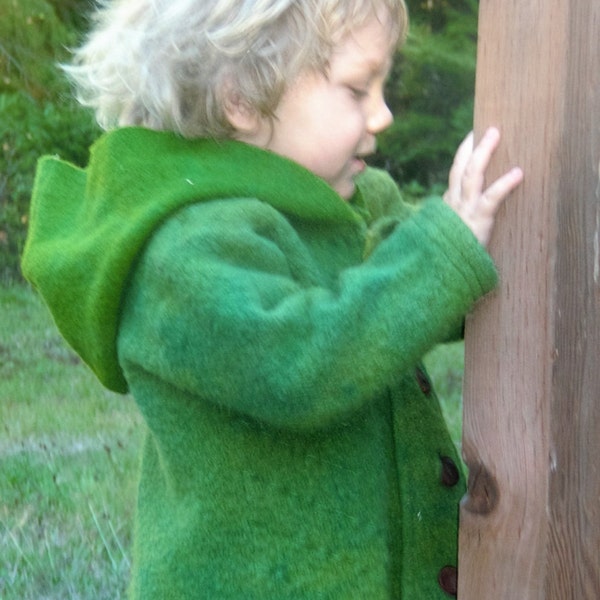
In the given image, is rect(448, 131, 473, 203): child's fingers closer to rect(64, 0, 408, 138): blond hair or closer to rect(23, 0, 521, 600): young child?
rect(23, 0, 521, 600): young child

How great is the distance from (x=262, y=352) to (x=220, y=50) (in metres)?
0.53

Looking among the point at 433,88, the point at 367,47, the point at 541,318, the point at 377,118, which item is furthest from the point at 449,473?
the point at 433,88

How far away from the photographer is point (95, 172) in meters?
1.68

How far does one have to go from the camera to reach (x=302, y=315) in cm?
140

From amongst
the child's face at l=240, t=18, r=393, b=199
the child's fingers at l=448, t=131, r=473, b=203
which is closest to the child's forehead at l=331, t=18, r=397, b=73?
the child's face at l=240, t=18, r=393, b=199

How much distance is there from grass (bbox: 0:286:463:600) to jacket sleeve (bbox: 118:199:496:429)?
1.80 meters

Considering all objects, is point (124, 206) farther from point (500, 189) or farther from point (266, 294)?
point (500, 189)

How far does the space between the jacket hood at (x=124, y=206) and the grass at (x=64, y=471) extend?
158cm

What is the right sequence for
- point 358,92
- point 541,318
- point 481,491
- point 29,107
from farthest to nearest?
1. point 29,107
2. point 358,92
3. point 481,491
4. point 541,318

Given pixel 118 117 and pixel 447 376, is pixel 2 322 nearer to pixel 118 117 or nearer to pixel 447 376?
pixel 447 376

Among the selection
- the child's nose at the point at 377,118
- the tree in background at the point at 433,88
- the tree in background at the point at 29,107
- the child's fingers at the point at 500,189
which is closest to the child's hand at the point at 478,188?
the child's fingers at the point at 500,189

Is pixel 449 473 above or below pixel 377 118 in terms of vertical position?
below

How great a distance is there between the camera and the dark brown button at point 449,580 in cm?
167

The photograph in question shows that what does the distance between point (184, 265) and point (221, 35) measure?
0.41 meters
